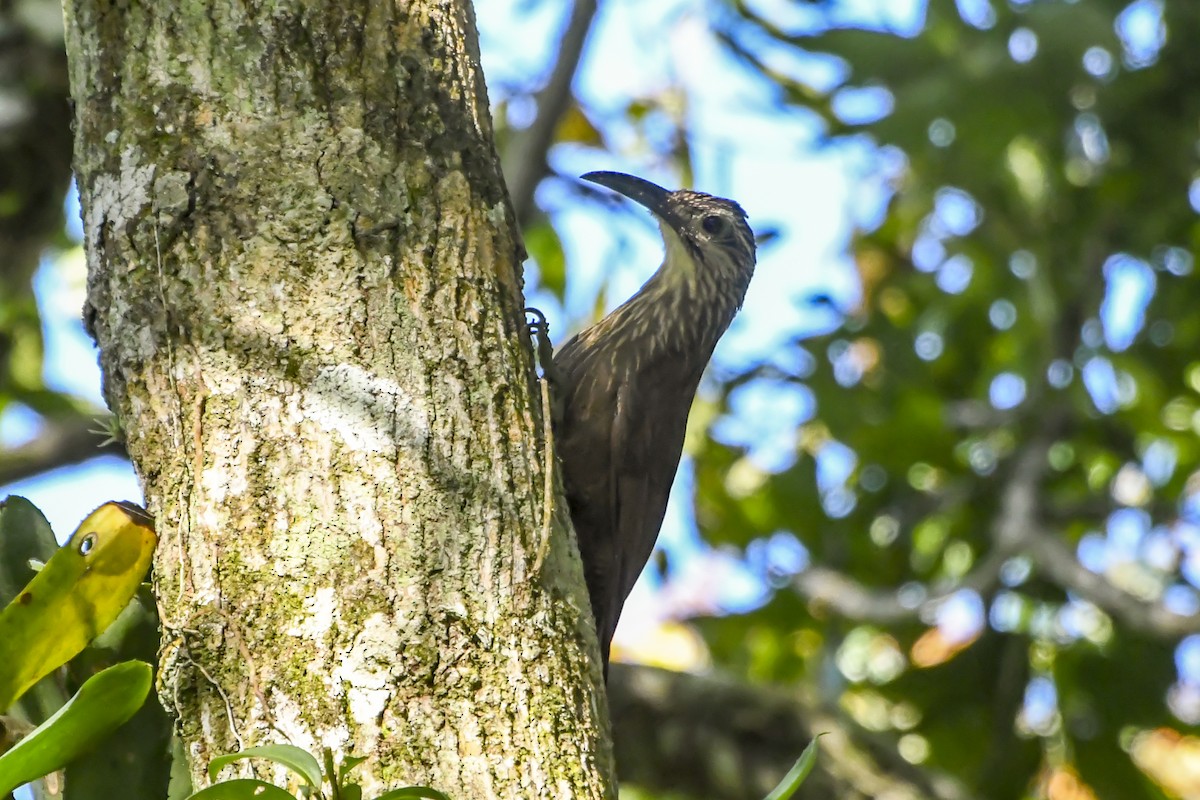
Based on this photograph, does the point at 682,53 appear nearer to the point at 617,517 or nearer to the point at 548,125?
the point at 548,125

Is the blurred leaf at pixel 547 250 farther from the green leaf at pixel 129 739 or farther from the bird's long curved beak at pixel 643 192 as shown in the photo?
the green leaf at pixel 129 739

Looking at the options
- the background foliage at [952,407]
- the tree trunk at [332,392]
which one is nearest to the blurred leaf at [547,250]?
the background foliage at [952,407]

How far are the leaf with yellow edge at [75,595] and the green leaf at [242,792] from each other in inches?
16.4

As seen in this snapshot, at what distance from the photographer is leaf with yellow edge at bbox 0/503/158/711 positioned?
5.74ft

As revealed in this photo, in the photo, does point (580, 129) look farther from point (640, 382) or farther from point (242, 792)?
point (242, 792)

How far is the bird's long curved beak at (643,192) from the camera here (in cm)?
406

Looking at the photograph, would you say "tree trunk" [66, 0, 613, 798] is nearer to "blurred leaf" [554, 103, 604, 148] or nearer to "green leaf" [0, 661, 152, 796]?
"green leaf" [0, 661, 152, 796]

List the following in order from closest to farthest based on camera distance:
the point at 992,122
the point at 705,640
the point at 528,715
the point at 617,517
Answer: the point at 528,715, the point at 617,517, the point at 992,122, the point at 705,640

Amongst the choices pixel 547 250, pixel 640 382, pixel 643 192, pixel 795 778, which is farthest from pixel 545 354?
pixel 547 250

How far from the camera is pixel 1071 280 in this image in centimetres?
549

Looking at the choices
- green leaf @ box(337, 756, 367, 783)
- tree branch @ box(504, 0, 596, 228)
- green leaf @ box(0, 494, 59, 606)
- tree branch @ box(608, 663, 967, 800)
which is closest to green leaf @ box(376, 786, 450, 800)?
green leaf @ box(337, 756, 367, 783)

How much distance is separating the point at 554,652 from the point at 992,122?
141 inches

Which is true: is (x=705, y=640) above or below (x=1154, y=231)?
below

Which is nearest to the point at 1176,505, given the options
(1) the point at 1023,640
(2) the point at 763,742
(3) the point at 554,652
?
(1) the point at 1023,640
